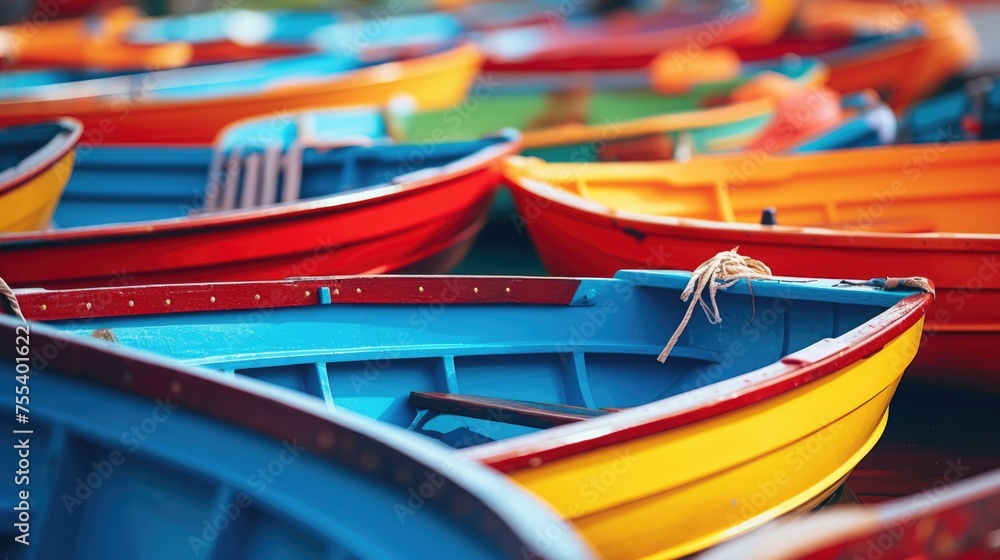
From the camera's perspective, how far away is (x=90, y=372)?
7.52 feet

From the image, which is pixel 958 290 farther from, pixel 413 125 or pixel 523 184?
pixel 413 125

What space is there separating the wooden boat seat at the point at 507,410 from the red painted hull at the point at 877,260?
3.98 feet

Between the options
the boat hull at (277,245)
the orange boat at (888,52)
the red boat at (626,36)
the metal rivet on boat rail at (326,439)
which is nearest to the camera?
the metal rivet on boat rail at (326,439)

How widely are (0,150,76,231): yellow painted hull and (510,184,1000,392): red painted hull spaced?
86.1 inches

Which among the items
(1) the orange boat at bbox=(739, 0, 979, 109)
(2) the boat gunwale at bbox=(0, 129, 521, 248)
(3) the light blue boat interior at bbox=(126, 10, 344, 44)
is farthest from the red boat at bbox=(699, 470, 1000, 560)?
(3) the light blue boat interior at bbox=(126, 10, 344, 44)

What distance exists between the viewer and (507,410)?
9.80 ft

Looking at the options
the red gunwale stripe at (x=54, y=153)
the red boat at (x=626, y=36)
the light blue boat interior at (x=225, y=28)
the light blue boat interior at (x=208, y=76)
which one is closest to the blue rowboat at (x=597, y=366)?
the red gunwale stripe at (x=54, y=153)

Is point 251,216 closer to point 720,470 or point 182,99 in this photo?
point 720,470

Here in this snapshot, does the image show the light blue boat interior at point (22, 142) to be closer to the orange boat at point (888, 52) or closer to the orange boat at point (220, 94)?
the orange boat at point (220, 94)

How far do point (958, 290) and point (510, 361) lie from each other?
6.06 ft

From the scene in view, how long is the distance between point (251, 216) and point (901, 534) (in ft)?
10.8

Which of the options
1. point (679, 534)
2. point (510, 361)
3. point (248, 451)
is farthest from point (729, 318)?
point (248, 451)

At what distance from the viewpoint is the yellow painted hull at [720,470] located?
7.66 ft

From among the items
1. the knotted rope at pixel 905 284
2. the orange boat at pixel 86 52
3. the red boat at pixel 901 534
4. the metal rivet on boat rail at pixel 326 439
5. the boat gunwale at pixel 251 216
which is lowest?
the orange boat at pixel 86 52
